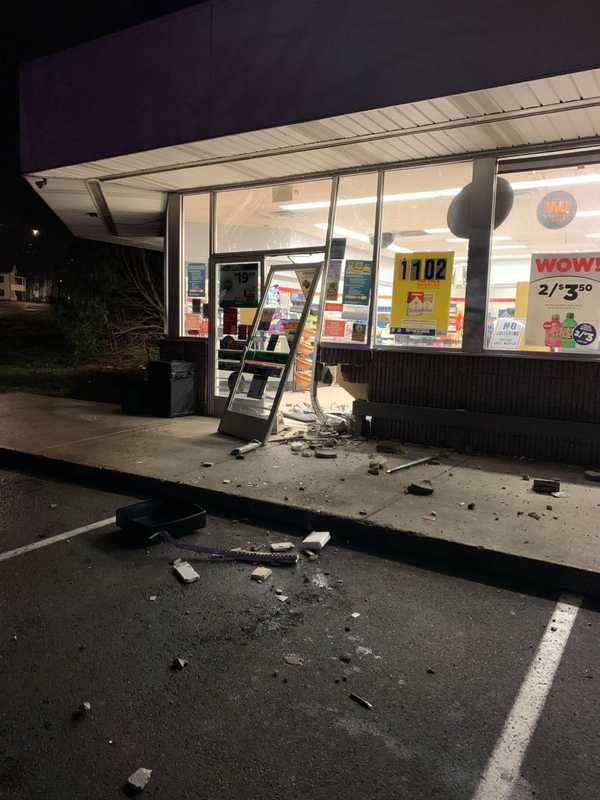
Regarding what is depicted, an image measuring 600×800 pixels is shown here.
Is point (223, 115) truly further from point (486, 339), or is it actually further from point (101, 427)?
point (101, 427)

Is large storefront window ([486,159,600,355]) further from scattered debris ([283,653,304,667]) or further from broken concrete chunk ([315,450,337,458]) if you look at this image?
scattered debris ([283,653,304,667])

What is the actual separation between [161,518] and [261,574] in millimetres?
1456

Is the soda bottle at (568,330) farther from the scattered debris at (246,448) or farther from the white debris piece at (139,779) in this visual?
the white debris piece at (139,779)

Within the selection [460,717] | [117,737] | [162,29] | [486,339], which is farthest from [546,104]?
[117,737]

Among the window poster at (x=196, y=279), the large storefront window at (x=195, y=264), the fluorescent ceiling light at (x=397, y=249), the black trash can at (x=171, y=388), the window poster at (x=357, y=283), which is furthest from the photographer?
the window poster at (x=196, y=279)

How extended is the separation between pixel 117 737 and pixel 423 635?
183 centimetres

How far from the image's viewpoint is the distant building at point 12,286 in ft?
383

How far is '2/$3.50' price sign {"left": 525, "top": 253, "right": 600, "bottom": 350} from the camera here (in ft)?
23.0

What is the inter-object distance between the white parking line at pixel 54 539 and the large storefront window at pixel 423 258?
4.76 meters

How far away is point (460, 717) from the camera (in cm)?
281

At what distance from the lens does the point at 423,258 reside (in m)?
8.00

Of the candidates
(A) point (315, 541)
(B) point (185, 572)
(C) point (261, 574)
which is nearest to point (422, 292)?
(A) point (315, 541)

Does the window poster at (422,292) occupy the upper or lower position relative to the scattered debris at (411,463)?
upper

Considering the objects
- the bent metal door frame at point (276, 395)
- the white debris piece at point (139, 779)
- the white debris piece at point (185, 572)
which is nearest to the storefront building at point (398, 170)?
the bent metal door frame at point (276, 395)
